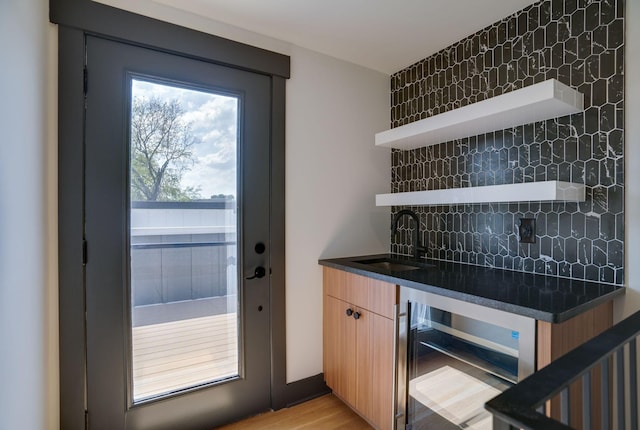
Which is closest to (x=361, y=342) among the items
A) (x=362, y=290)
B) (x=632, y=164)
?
(x=362, y=290)

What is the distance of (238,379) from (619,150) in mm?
2338

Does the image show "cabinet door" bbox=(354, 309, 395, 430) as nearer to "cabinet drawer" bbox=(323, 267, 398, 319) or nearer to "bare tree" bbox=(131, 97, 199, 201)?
"cabinet drawer" bbox=(323, 267, 398, 319)

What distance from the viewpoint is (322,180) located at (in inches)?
90.1

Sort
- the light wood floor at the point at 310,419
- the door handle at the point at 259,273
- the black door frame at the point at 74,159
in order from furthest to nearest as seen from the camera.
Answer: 1. the door handle at the point at 259,273
2. the light wood floor at the point at 310,419
3. the black door frame at the point at 74,159

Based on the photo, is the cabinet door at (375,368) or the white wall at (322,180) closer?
the cabinet door at (375,368)

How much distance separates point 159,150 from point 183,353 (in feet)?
3.85

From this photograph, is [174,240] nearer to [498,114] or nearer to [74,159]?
[74,159]

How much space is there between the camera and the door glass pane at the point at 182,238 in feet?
5.73

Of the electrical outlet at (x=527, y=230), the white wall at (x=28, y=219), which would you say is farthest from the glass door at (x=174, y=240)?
the electrical outlet at (x=527, y=230)

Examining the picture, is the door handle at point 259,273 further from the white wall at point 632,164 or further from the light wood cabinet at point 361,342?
the white wall at point 632,164

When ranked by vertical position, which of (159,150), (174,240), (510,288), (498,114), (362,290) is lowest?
(362,290)

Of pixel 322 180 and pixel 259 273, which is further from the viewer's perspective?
pixel 322 180

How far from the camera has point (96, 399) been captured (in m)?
1.63

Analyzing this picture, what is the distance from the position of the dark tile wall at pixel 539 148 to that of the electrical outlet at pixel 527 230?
23mm
